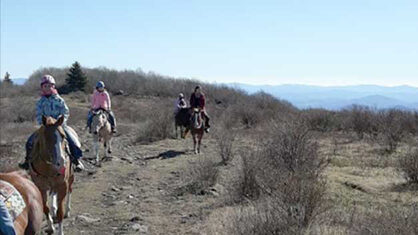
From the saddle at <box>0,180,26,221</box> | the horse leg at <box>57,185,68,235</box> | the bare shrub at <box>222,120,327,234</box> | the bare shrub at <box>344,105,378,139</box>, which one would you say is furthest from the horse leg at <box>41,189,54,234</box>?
the bare shrub at <box>344,105,378,139</box>


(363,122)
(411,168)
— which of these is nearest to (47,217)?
(411,168)

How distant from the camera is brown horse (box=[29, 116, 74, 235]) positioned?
7.23 m

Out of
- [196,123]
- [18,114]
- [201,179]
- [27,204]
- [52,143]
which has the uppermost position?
[52,143]

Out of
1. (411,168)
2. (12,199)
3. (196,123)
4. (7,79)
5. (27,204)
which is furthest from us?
(7,79)

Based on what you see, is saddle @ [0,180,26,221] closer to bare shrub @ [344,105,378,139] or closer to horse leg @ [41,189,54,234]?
horse leg @ [41,189,54,234]

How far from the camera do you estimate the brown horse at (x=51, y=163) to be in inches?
285

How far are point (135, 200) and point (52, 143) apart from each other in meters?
3.26

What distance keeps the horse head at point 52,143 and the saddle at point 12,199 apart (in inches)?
83.7

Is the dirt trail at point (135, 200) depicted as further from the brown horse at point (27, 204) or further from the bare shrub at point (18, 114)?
the bare shrub at point (18, 114)

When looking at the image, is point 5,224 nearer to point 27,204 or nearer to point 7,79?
point 27,204

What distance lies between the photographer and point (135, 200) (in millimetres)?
10141

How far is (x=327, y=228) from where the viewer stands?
6.56m

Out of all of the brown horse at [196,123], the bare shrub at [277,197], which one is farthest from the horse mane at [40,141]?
the brown horse at [196,123]

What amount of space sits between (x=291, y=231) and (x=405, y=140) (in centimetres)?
1760
